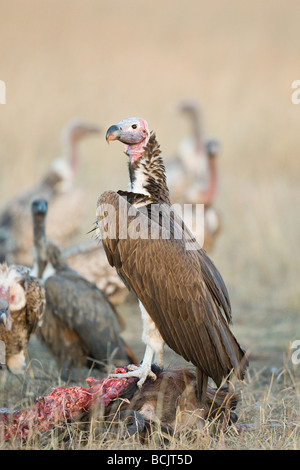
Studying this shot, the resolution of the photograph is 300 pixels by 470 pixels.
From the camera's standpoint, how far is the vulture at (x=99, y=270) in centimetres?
732

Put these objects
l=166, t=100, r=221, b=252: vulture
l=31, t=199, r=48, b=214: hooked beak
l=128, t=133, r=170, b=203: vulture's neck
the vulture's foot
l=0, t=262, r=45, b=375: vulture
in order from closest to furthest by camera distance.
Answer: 1. the vulture's foot
2. l=128, t=133, r=170, b=203: vulture's neck
3. l=0, t=262, r=45, b=375: vulture
4. l=31, t=199, r=48, b=214: hooked beak
5. l=166, t=100, r=221, b=252: vulture

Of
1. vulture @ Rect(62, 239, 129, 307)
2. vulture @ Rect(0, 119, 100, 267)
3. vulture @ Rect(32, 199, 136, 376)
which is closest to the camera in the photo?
vulture @ Rect(32, 199, 136, 376)

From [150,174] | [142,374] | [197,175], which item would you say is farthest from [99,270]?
[197,175]

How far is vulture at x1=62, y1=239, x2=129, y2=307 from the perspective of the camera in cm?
732

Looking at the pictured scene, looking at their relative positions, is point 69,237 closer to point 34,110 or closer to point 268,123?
point 34,110

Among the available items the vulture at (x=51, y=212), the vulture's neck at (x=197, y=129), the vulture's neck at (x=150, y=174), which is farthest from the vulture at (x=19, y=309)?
the vulture's neck at (x=197, y=129)

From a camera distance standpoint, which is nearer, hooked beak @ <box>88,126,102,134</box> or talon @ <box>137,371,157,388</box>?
talon @ <box>137,371,157,388</box>

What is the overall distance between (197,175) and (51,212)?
3.05 metres

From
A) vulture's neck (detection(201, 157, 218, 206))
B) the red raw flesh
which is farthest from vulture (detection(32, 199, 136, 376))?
vulture's neck (detection(201, 157, 218, 206))

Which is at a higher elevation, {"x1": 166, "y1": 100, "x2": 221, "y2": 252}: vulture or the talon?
{"x1": 166, "y1": 100, "x2": 221, "y2": 252}: vulture

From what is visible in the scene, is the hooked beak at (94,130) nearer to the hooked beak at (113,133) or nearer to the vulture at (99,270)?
the vulture at (99,270)

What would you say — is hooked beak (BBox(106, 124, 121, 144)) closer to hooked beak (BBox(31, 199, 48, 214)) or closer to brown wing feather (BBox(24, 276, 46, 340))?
brown wing feather (BBox(24, 276, 46, 340))

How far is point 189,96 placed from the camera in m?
15.8

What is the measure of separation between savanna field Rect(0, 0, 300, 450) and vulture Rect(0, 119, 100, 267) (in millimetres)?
803
